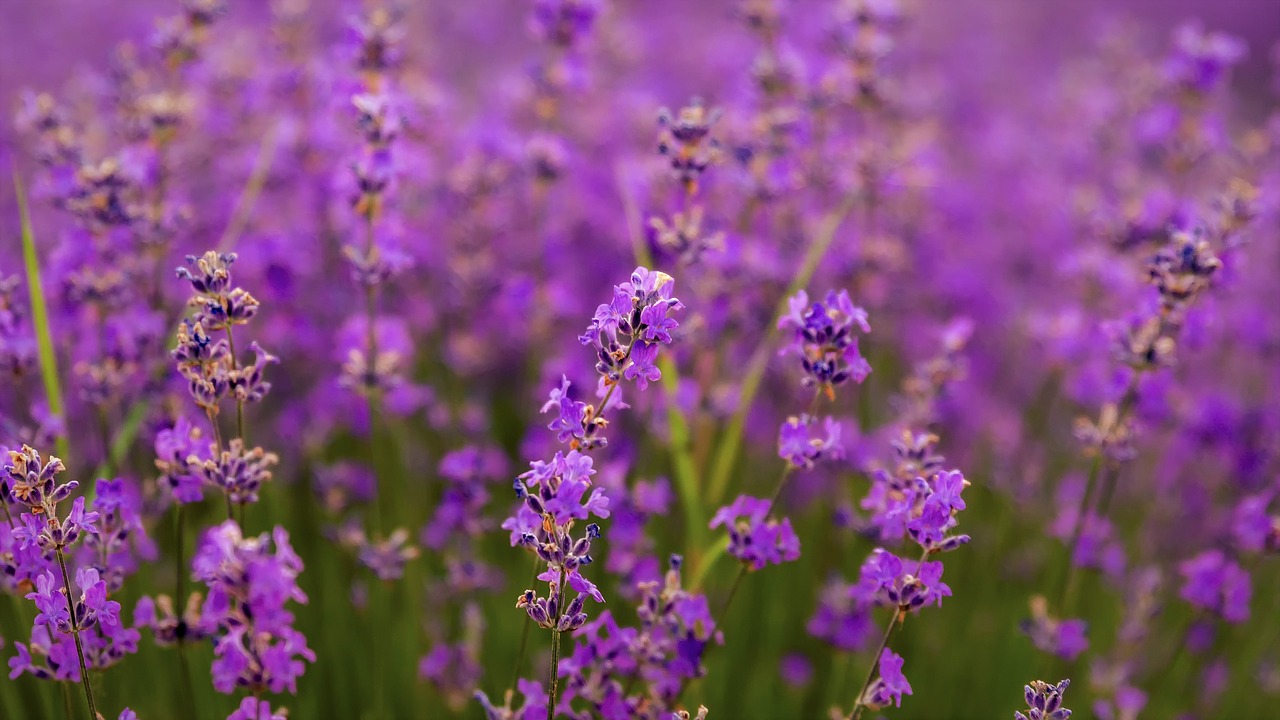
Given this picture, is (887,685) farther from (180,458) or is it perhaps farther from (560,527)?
(180,458)

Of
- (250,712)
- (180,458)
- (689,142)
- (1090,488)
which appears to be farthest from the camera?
(1090,488)

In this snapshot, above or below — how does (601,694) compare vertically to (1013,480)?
below

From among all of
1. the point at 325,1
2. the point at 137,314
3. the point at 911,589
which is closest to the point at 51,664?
the point at 137,314

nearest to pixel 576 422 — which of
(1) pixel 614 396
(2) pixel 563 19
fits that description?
(1) pixel 614 396

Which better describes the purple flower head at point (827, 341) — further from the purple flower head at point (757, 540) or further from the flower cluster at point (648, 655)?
the flower cluster at point (648, 655)

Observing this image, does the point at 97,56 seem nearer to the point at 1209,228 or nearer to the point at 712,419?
the point at 712,419

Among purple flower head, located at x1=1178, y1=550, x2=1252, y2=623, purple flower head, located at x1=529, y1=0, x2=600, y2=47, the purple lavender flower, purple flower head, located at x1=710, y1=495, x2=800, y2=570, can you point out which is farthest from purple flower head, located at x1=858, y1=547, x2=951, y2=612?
purple flower head, located at x1=529, y1=0, x2=600, y2=47

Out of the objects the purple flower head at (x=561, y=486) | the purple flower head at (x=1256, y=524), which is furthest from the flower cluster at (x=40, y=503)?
the purple flower head at (x=1256, y=524)
